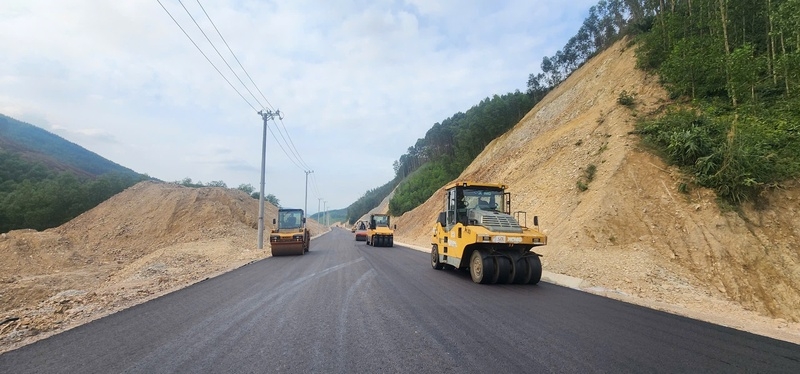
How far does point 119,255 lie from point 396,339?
87.4ft

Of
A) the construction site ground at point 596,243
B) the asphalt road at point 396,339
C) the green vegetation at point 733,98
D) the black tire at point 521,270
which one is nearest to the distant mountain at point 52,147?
the construction site ground at point 596,243

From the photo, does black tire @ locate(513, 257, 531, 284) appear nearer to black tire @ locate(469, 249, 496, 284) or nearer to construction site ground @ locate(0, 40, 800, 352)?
black tire @ locate(469, 249, 496, 284)

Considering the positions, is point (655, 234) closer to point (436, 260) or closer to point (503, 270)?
point (503, 270)

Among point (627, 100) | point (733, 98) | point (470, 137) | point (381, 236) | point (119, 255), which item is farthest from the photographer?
point (470, 137)

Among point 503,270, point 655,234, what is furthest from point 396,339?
point 655,234

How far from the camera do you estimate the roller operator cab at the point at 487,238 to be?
1027cm

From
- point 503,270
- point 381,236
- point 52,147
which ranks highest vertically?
point 52,147

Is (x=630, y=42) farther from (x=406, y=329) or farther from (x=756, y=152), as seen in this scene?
(x=406, y=329)

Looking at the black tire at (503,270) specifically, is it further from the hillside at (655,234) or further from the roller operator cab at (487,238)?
the hillside at (655,234)

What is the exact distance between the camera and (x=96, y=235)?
93.0 ft

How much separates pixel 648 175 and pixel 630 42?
66.6 ft

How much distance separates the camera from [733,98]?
59.2ft

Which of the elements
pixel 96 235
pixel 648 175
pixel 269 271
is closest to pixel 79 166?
pixel 96 235

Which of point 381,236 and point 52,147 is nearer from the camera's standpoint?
point 381,236
